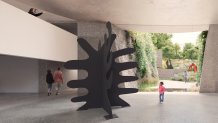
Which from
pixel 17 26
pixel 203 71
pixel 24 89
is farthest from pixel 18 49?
pixel 203 71

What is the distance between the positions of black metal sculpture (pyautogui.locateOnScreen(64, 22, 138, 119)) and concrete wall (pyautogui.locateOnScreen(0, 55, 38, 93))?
8.11 metres

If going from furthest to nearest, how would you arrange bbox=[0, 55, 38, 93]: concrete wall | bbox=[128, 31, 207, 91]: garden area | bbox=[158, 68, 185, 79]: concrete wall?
bbox=[158, 68, 185, 79]: concrete wall → bbox=[128, 31, 207, 91]: garden area → bbox=[0, 55, 38, 93]: concrete wall

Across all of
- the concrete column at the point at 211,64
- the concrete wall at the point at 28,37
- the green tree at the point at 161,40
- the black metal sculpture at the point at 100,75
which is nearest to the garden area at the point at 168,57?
the green tree at the point at 161,40

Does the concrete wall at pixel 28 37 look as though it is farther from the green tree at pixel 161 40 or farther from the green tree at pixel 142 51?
the green tree at pixel 161 40

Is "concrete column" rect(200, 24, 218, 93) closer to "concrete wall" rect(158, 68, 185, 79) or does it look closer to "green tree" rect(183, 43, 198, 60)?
"concrete wall" rect(158, 68, 185, 79)

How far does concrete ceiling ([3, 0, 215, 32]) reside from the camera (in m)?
A: 13.9

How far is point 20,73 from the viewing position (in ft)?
61.0

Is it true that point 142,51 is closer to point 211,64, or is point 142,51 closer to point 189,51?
point 211,64

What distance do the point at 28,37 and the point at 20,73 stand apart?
7706 millimetres

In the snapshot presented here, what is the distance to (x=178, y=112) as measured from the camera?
10.2 m

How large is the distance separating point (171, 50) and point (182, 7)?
3673 cm

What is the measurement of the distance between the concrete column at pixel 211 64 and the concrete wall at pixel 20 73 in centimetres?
Result: 938

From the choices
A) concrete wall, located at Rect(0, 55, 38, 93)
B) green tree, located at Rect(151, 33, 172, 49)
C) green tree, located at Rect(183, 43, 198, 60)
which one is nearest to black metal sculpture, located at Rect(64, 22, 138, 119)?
concrete wall, located at Rect(0, 55, 38, 93)

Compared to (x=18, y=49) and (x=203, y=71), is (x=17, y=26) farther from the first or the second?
(x=203, y=71)
